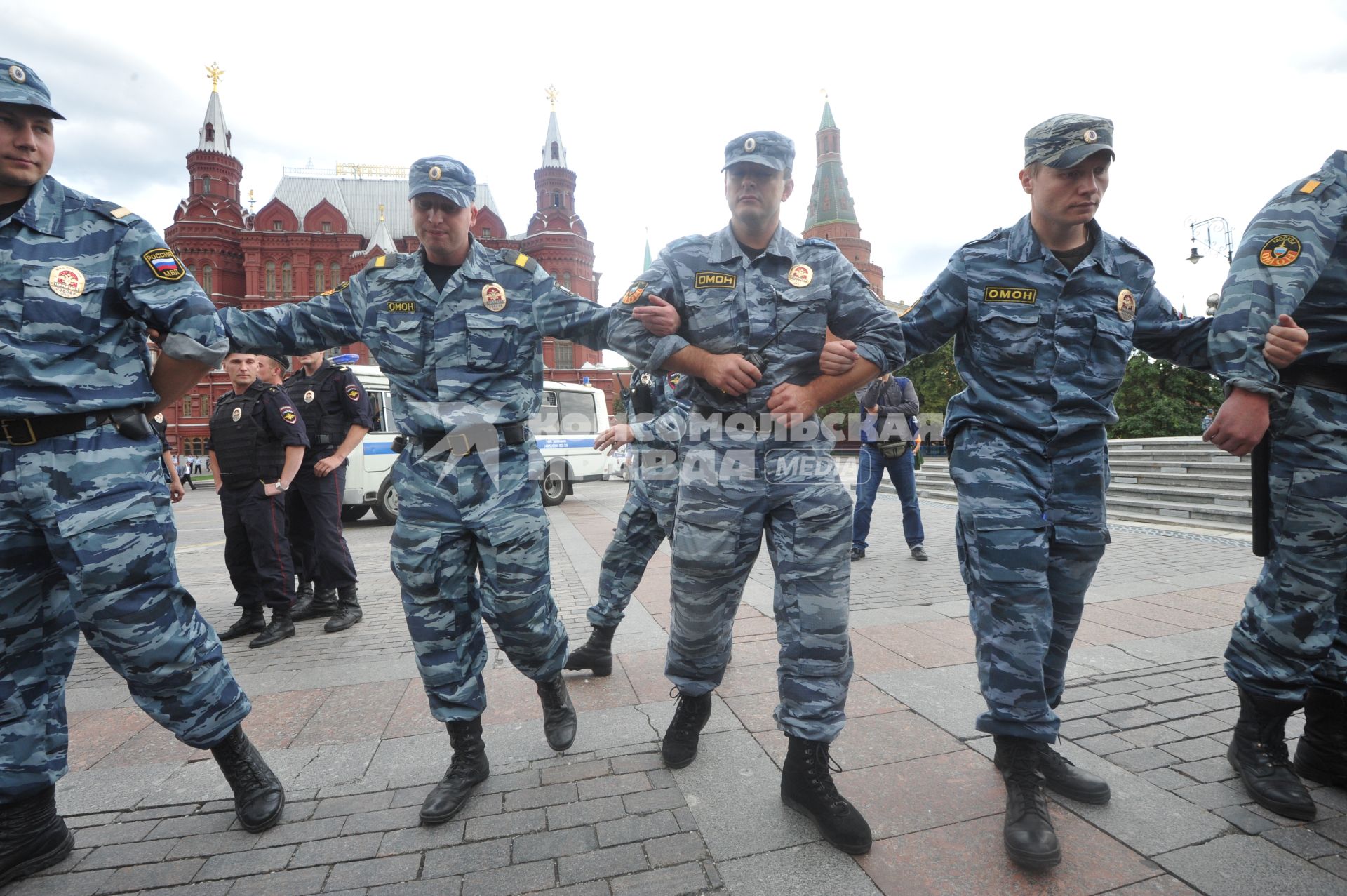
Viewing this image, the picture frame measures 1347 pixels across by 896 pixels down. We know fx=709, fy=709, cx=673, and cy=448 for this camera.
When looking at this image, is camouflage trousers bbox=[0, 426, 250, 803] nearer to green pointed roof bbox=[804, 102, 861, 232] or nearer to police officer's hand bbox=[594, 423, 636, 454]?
police officer's hand bbox=[594, 423, 636, 454]

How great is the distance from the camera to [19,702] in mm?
2029

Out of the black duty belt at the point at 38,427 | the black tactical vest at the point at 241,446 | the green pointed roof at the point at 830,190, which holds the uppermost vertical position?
the green pointed roof at the point at 830,190

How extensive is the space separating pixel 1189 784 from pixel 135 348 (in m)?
3.54

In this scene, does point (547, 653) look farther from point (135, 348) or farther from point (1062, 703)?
point (1062, 703)

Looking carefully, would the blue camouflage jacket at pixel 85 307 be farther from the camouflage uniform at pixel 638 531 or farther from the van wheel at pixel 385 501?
the van wheel at pixel 385 501

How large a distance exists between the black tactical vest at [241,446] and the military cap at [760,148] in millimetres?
3667

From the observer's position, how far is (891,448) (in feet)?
20.6

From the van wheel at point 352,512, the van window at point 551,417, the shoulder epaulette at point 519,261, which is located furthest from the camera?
the van window at point 551,417

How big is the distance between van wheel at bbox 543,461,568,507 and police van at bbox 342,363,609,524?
0.04ft

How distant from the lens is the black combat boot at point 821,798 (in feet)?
6.26

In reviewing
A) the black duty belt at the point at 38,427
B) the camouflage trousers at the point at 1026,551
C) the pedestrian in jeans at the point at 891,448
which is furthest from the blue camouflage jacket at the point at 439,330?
the pedestrian in jeans at the point at 891,448

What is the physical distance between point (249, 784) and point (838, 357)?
7.34 feet

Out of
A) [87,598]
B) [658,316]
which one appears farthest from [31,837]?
[658,316]

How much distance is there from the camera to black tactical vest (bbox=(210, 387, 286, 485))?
444cm
